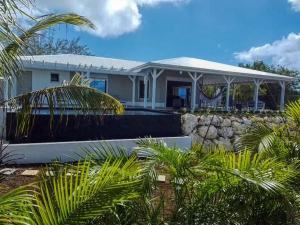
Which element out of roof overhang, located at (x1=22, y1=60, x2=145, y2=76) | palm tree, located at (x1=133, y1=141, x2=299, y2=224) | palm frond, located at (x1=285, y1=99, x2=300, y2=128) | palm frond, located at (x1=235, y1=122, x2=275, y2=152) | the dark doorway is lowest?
palm tree, located at (x1=133, y1=141, x2=299, y2=224)

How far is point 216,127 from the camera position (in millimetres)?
17391

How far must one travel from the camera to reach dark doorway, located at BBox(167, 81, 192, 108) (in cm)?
2508

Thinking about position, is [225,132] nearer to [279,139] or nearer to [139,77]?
[139,77]

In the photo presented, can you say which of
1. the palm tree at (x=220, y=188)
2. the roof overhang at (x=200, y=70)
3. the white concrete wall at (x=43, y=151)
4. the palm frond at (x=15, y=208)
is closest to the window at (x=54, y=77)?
the roof overhang at (x=200, y=70)

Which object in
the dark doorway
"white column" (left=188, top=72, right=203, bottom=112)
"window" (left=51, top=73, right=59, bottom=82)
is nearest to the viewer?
"white column" (left=188, top=72, right=203, bottom=112)

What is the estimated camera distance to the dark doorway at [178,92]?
2508 cm

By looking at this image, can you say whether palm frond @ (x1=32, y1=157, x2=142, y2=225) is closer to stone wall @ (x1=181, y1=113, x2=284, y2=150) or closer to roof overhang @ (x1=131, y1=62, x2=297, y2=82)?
stone wall @ (x1=181, y1=113, x2=284, y2=150)

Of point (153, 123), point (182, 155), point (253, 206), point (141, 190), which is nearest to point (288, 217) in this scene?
point (253, 206)

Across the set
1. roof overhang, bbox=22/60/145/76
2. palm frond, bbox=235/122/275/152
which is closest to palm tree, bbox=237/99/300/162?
palm frond, bbox=235/122/275/152

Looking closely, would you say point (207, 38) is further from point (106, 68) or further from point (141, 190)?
point (141, 190)

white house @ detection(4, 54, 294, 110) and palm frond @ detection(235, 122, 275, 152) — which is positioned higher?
white house @ detection(4, 54, 294, 110)

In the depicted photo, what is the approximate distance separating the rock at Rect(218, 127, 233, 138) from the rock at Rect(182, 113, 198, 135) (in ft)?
5.31

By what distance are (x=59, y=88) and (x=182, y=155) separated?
10.3ft

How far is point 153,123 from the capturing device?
44.5 ft
